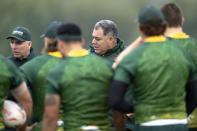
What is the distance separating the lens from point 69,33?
5164mm

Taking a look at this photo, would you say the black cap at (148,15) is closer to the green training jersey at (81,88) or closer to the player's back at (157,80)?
the player's back at (157,80)

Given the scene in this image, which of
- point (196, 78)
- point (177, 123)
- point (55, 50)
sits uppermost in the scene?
point (55, 50)

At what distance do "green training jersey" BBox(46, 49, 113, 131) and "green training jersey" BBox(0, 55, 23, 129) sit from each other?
21.0 inches

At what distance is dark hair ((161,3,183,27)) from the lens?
587cm

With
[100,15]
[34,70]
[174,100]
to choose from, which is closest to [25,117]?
[34,70]

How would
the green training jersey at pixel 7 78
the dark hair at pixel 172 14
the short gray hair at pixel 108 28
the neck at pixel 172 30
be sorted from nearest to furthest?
1. the green training jersey at pixel 7 78
2. the dark hair at pixel 172 14
3. the neck at pixel 172 30
4. the short gray hair at pixel 108 28

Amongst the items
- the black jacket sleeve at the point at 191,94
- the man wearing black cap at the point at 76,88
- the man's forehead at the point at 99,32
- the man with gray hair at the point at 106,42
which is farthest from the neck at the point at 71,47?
the man's forehead at the point at 99,32

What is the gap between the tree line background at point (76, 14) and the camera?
30.1 m

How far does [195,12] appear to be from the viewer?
1281 inches

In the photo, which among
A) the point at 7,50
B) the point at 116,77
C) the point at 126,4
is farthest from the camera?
the point at 126,4

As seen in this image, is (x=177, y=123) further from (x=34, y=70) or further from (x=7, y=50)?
(x=7, y=50)

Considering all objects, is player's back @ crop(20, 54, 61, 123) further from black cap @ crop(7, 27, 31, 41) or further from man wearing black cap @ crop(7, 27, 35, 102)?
black cap @ crop(7, 27, 31, 41)

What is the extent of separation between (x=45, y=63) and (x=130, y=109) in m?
1.34

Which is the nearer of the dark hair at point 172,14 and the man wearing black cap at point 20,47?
the dark hair at point 172,14
